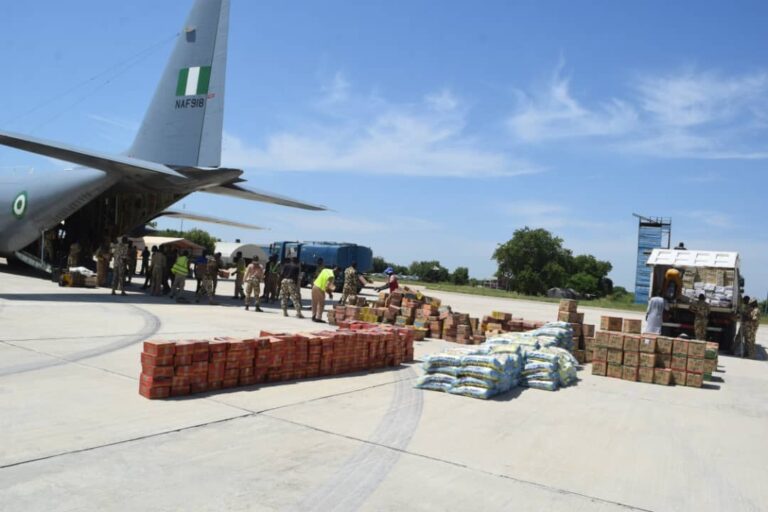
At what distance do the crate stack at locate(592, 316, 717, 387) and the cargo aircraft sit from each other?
13692 mm

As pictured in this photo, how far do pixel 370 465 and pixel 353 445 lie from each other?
56 cm

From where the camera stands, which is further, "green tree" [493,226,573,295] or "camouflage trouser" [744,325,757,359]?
"green tree" [493,226,573,295]

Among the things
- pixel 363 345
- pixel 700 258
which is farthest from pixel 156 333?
pixel 700 258

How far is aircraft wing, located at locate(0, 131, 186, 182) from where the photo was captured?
17.6 meters

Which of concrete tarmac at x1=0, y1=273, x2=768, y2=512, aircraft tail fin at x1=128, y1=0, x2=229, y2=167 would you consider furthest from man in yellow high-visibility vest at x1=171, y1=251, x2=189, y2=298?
concrete tarmac at x1=0, y1=273, x2=768, y2=512

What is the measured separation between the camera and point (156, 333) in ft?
38.4

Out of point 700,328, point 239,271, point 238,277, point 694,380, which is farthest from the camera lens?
point 238,277

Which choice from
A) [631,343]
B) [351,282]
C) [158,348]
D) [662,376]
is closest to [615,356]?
[631,343]

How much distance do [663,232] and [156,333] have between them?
5663 centimetres

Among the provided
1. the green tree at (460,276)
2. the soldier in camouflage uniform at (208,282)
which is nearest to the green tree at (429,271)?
the green tree at (460,276)

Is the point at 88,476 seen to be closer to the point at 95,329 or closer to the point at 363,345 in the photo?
the point at 363,345

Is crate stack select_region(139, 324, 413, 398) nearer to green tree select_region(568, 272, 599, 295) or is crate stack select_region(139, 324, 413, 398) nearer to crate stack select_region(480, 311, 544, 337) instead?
crate stack select_region(480, 311, 544, 337)

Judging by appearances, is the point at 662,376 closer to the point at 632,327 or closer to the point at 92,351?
the point at 632,327

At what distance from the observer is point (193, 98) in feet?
70.6
